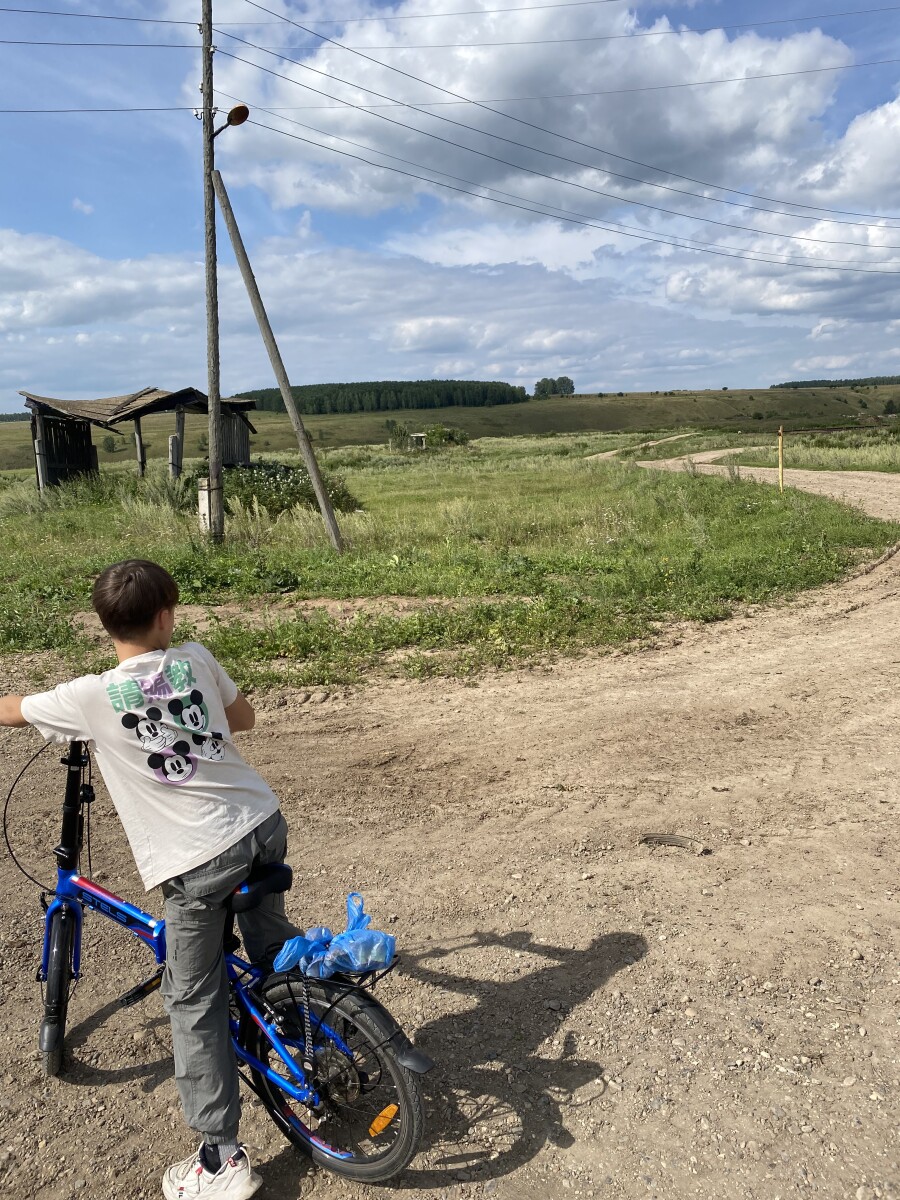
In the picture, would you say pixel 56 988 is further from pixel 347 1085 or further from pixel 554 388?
pixel 554 388

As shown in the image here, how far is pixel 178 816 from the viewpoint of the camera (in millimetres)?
2443

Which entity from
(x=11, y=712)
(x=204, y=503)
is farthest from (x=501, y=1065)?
(x=204, y=503)

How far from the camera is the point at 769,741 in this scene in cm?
586

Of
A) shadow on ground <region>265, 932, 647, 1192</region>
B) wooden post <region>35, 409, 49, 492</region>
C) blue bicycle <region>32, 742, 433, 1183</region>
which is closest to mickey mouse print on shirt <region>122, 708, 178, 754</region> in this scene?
blue bicycle <region>32, 742, 433, 1183</region>

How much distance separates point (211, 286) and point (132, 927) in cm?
1303

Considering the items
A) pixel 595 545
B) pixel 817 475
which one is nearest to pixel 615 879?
pixel 595 545

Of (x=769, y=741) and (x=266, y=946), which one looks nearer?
(x=266, y=946)

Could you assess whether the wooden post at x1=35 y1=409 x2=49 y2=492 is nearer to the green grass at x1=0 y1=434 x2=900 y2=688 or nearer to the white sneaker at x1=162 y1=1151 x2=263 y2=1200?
the green grass at x1=0 y1=434 x2=900 y2=688

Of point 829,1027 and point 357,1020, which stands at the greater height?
point 357,1020

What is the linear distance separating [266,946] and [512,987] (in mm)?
1149

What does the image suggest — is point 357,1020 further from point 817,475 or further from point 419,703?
point 817,475

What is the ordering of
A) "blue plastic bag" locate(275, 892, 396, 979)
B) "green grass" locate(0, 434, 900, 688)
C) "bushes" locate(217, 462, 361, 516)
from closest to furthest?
"blue plastic bag" locate(275, 892, 396, 979) < "green grass" locate(0, 434, 900, 688) < "bushes" locate(217, 462, 361, 516)

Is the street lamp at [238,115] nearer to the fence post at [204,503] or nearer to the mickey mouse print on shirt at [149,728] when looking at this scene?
the fence post at [204,503]

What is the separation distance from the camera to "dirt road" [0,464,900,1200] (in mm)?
2578
